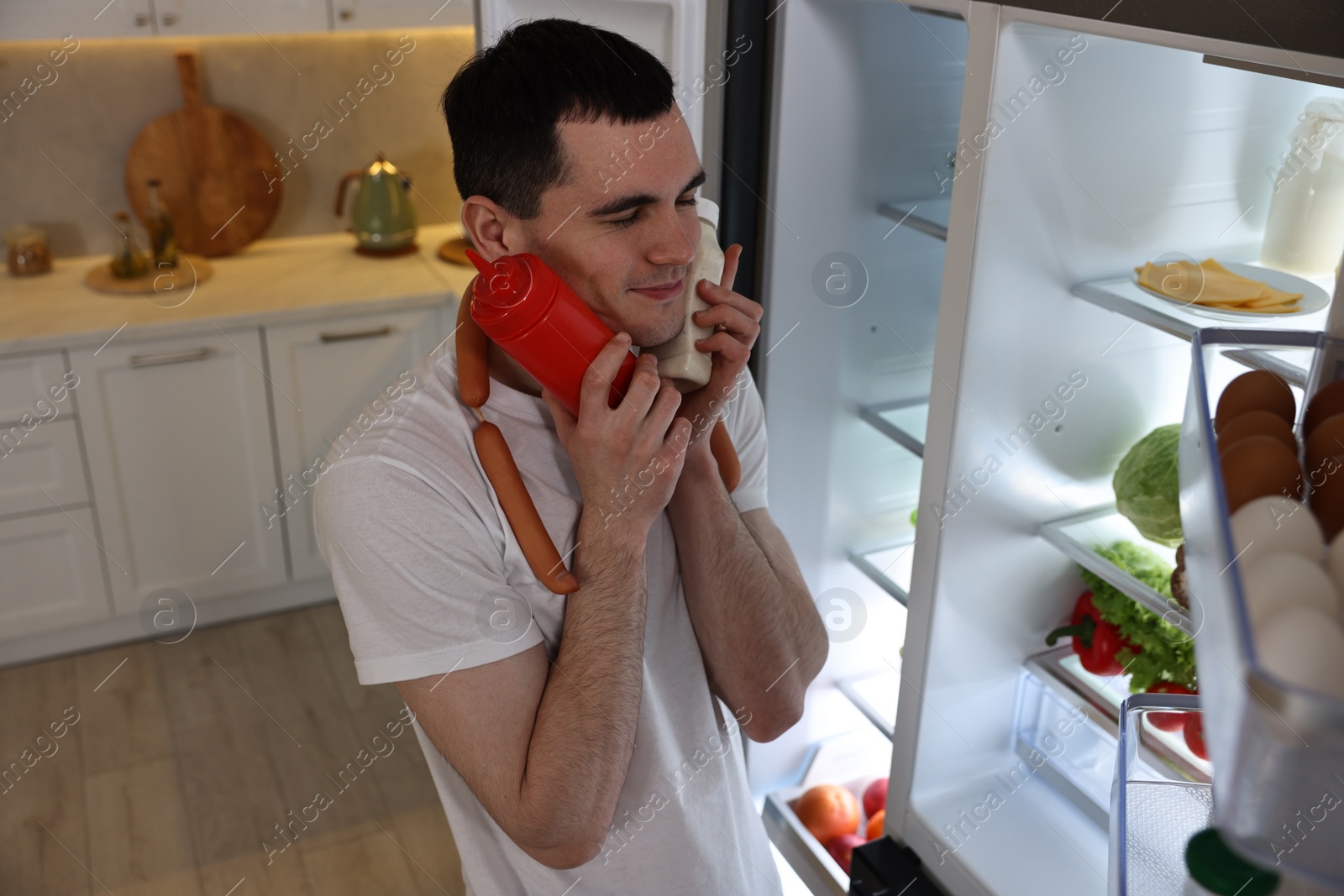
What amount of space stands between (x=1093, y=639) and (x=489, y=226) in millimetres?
990

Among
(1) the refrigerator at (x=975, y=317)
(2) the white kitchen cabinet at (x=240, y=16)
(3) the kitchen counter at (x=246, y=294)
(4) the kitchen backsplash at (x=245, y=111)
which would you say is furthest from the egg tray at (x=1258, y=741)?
(4) the kitchen backsplash at (x=245, y=111)

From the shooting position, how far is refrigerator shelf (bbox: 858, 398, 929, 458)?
179 centimetres

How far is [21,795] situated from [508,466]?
2.03 m

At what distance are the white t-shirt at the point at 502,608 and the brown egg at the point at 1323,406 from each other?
2.27ft

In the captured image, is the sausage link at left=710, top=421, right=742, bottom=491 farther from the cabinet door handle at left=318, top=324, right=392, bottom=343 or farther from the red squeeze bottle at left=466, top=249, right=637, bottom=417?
the cabinet door handle at left=318, top=324, right=392, bottom=343

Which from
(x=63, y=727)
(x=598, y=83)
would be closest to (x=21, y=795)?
(x=63, y=727)

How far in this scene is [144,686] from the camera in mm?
2789

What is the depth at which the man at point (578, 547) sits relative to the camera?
1.01m

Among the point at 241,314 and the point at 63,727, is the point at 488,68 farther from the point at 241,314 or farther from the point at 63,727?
the point at 63,727

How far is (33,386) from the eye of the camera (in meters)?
2.54

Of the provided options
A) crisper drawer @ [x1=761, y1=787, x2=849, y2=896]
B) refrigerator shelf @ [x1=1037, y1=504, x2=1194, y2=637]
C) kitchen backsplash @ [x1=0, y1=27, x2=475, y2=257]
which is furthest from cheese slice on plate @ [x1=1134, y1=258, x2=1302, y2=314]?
kitchen backsplash @ [x1=0, y1=27, x2=475, y2=257]

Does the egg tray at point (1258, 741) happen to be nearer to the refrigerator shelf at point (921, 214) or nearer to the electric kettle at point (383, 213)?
the refrigerator shelf at point (921, 214)

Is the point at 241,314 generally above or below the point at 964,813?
above

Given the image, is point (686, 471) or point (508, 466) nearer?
point (508, 466)
